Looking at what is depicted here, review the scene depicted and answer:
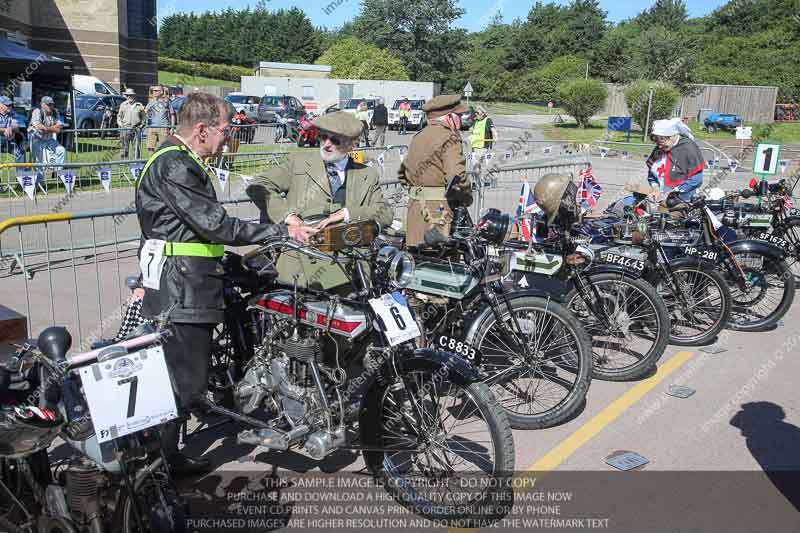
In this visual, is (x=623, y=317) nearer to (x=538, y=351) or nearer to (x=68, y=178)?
(x=538, y=351)

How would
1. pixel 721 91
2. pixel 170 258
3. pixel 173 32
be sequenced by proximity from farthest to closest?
1. pixel 173 32
2. pixel 721 91
3. pixel 170 258

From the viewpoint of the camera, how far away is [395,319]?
11.4ft

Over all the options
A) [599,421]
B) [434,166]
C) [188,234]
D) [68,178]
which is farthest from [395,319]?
[68,178]

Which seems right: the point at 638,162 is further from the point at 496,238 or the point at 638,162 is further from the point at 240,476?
the point at 240,476

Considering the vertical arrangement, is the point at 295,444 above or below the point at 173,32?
below

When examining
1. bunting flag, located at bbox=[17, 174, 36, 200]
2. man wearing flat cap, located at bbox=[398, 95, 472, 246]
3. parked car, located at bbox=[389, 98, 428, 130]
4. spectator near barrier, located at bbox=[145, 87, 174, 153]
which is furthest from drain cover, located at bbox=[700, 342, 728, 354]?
parked car, located at bbox=[389, 98, 428, 130]

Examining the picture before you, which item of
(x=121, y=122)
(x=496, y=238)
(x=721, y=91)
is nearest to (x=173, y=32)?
(x=721, y=91)

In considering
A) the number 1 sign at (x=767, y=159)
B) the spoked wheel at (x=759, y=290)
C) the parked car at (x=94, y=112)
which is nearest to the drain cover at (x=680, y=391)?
the spoked wheel at (x=759, y=290)

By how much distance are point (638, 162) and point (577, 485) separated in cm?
1300

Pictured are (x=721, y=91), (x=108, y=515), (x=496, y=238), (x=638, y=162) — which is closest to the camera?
(x=108, y=515)

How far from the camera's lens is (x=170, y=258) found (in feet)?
11.6

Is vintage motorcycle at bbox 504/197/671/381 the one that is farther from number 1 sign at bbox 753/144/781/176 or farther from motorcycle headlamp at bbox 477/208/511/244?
number 1 sign at bbox 753/144/781/176

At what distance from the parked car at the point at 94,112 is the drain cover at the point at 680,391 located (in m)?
20.3

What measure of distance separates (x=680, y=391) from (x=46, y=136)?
1281cm
